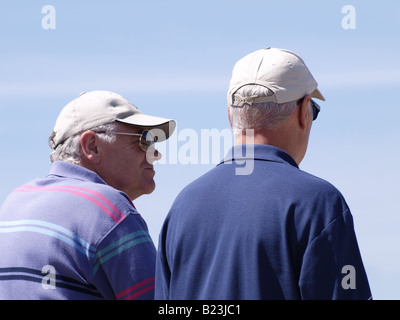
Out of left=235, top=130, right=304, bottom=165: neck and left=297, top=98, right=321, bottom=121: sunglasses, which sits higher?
left=297, top=98, right=321, bottom=121: sunglasses

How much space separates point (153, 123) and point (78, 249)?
3.84ft

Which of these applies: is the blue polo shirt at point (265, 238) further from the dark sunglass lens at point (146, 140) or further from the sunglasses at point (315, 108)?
the dark sunglass lens at point (146, 140)

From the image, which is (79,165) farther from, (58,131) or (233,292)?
(233,292)

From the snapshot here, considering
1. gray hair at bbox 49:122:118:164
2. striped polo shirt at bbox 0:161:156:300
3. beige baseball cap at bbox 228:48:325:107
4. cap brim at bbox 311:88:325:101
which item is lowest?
striped polo shirt at bbox 0:161:156:300

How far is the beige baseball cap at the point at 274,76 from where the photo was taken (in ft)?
11.0

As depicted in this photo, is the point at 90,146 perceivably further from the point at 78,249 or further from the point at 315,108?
the point at 315,108

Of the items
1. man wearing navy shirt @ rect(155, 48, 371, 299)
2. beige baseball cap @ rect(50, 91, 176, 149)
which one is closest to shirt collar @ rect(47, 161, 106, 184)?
beige baseball cap @ rect(50, 91, 176, 149)

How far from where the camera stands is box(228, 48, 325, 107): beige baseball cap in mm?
3365

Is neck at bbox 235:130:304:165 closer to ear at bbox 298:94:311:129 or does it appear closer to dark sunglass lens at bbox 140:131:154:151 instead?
ear at bbox 298:94:311:129

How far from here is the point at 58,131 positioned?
440cm

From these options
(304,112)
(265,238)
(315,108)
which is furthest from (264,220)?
(315,108)

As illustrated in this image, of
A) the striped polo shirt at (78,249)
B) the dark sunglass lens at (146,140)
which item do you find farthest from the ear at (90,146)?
the striped polo shirt at (78,249)

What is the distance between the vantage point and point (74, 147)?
4.29 metres

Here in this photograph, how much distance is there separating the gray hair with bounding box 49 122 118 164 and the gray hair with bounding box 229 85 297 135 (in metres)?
1.19
